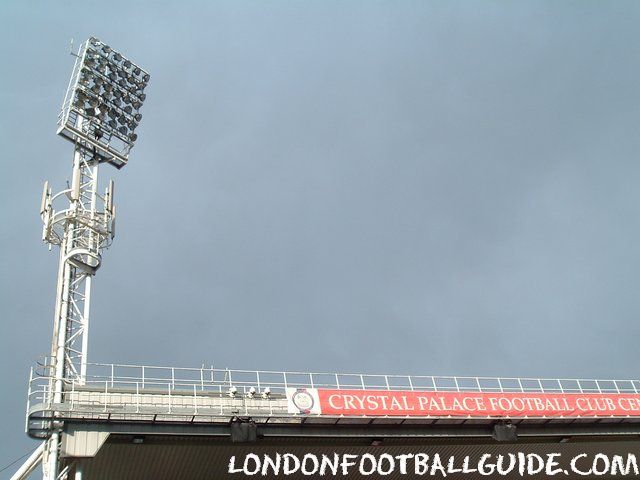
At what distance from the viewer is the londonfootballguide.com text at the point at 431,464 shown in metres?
42.1

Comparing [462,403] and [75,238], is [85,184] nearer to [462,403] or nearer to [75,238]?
[75,238]

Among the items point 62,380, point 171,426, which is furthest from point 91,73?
point 171,426

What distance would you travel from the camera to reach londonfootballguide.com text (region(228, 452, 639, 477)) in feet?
138

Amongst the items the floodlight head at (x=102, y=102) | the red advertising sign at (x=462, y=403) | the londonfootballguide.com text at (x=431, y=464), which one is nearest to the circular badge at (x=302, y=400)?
the red advertising sign at (x=462, y=403)

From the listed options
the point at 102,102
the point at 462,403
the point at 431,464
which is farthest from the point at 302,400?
the point at 102,102

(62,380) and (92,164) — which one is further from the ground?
(92,164)

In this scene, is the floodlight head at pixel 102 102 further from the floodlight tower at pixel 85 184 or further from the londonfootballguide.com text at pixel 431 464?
the londonfootballguide.com text at pixel 431 464

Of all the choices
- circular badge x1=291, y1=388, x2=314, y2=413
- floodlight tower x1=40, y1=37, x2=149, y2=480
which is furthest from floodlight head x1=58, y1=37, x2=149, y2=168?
circular badge x1=291, y1=388, x2=314, y2=413

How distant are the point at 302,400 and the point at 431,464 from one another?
384 inches

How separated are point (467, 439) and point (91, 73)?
36.0 meters

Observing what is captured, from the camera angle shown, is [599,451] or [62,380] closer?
[62,380]

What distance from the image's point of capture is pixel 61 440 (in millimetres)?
37781

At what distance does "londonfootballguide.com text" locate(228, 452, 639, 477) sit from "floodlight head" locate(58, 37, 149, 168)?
2483cm

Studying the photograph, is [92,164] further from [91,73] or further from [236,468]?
[236,468]
